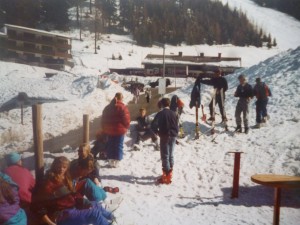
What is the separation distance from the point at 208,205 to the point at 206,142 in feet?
15.0

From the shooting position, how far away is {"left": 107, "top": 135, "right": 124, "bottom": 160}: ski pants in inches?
346

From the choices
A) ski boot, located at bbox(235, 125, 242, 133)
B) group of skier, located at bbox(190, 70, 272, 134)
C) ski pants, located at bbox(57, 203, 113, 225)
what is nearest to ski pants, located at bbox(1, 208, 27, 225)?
ski pants, located at bbox(57, 203, 113, 225)

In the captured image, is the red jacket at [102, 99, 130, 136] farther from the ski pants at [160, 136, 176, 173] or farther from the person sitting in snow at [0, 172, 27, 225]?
the person sitting in snow at [0, 172, 27, 225]

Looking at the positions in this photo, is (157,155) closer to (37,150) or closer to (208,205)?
(208,205)

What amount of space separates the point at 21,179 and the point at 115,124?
13.0 feet

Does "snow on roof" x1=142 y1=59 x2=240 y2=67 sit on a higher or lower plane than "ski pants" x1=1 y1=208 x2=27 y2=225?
higher

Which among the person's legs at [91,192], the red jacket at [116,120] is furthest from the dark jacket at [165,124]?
the person's legs at [91,192]

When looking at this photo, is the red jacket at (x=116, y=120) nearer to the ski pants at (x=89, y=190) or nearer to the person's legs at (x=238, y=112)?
the ski pants at (x=89, y=190)

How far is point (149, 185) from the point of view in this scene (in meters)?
7.97

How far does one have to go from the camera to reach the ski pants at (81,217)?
4.93 m

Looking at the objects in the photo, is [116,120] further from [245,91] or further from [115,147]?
[245,91]

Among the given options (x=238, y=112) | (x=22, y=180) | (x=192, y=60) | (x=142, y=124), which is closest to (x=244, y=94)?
(x=238, y=112)

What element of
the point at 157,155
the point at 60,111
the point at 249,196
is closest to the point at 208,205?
the point at 249,196

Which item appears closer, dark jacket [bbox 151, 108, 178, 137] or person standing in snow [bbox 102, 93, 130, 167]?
dark jacket [bbox 151, 108, 178, 137]
